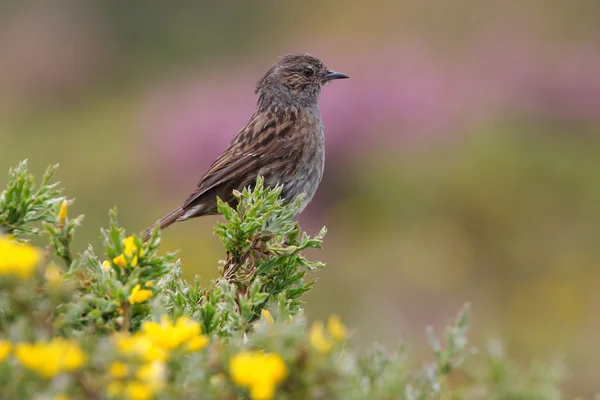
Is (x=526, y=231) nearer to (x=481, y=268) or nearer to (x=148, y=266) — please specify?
(x=481, y=268)

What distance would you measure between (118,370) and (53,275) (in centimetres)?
51

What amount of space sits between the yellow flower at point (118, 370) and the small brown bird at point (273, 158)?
3.47m

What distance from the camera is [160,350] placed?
1883 mm

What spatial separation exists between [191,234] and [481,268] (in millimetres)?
4364

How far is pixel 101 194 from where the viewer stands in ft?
51.1

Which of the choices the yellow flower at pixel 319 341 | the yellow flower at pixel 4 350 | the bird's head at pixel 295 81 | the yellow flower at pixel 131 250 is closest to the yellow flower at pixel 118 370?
the yellow flower at pixel 4 350

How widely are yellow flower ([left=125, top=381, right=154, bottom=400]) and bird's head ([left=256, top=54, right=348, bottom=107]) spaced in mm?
4925

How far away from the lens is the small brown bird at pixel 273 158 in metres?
5.65

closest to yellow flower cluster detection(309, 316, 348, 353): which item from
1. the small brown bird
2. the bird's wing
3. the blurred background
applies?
the small brown bird

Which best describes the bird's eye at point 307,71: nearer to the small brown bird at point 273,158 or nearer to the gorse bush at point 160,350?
the small brown bird at point 273,158

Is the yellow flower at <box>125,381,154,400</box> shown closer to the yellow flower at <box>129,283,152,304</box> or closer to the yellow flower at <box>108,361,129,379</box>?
the yellow flower at <box>108,361,129,379</box>

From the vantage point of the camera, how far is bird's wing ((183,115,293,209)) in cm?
568

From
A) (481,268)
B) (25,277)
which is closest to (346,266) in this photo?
(481,268)

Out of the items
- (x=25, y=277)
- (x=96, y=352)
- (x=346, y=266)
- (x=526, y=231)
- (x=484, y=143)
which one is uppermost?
→ (x=484, y=143)
